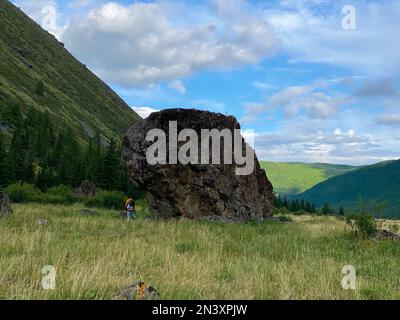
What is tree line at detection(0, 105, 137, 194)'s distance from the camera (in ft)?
218

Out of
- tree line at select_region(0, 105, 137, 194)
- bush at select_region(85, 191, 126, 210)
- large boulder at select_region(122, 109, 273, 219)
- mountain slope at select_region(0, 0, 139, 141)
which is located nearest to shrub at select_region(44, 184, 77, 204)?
bush at select_region(85, 191, 126, 210)

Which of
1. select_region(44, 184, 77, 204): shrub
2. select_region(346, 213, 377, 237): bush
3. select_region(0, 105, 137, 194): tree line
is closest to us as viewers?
select_region(346, 213, 377, 237): bush

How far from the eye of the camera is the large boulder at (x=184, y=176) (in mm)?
22625

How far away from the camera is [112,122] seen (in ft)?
648

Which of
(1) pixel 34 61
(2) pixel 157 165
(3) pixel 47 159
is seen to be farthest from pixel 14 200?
(1) pixel 34 61

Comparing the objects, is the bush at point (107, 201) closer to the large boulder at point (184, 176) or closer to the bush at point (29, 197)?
the bush at point (29, 197)

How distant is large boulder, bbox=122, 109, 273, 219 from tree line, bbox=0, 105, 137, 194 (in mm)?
42511

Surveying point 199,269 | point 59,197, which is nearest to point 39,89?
point 59,197

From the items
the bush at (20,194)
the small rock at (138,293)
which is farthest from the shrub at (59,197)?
the small rock at (138,293)

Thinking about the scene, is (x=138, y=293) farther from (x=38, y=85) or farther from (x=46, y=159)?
(x=38, y=85)

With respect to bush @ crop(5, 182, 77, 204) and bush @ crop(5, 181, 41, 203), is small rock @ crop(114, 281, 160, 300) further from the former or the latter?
bush @ crop(5, 181, 41, 203)

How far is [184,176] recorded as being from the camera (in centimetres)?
2280

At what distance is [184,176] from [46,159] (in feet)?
263

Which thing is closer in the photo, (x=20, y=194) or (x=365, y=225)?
(x=365, y=225)
